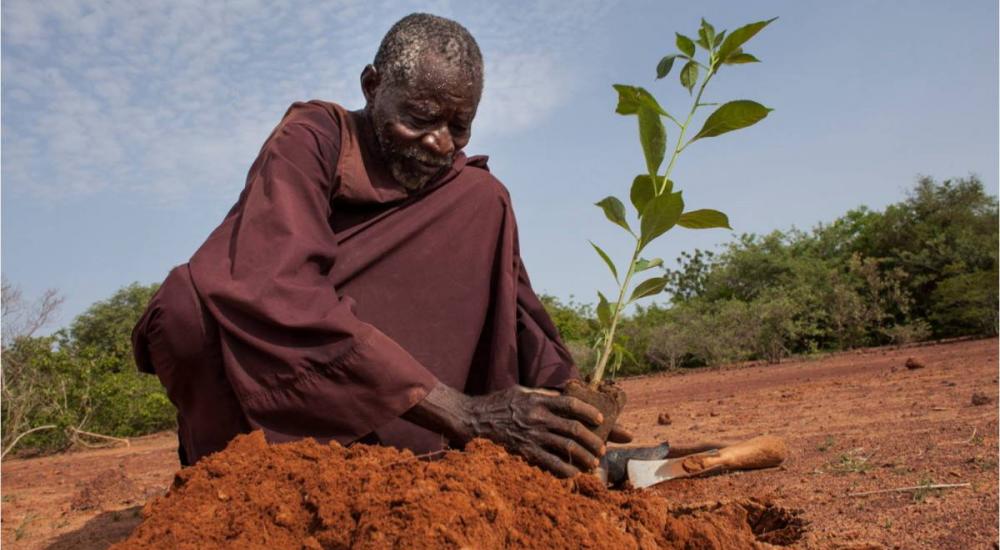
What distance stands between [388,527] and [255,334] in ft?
2.40

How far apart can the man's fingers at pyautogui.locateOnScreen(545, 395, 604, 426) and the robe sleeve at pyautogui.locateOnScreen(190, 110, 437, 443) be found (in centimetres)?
30

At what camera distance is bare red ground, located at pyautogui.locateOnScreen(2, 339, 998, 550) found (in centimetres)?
224

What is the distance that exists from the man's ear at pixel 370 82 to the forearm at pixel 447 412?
3.85 feet

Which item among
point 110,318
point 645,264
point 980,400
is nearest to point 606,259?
point 645,264

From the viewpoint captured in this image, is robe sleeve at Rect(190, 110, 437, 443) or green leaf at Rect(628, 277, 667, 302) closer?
robe sleeve at Rect(190, 110, 437, 443)

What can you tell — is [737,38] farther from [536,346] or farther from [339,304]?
[339,304]

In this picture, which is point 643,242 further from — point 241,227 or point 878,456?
point 878,456

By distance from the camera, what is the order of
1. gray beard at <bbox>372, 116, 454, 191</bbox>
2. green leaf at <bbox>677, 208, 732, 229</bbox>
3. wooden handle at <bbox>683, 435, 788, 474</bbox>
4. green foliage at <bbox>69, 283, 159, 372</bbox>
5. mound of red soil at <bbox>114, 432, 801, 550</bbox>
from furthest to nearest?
green foliage at <bbox>69, 283, 159, 372</bbox>
wooden handle at <bbox>683, 435, 788, 474</bbox>
gray beard at <bbox>372, 116, 454, 191</bbox>
green leaf at <bbox>677, 208, 732, 229</bbox>
mound of red soil at <bbox>114, 432, 801, 550</bbox>

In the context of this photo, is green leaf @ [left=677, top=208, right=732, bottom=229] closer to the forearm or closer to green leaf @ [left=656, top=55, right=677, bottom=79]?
green leaf @ [left=656, top=55, right=677, bottom=79]

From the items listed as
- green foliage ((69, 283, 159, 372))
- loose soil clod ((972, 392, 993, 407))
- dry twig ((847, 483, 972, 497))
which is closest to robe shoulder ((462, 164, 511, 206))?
dry twig ((847, 483, 972, 497))

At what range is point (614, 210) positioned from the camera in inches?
83.2

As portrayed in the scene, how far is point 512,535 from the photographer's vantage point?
1.39 metres

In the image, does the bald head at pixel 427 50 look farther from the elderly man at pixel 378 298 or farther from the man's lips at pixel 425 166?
the man's lips at pixel 425 166

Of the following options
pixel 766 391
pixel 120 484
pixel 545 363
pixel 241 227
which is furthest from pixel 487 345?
pixel 766 391
